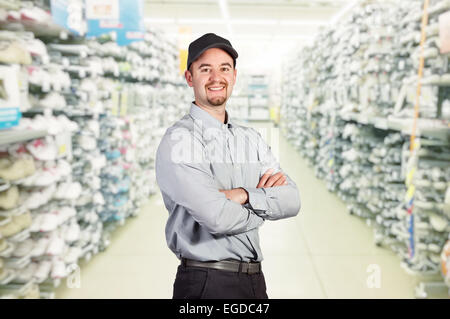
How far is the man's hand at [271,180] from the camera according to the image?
1.63m

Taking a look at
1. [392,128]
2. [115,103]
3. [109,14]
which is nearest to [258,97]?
[115,103]

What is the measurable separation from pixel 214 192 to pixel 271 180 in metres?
0.32

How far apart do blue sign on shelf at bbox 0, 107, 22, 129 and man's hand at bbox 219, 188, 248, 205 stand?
1.41 meters

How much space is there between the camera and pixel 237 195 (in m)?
1.50

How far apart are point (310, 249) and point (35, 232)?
2.61 m

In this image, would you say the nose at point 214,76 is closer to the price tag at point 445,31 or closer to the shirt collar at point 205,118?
the shirt collar at point 205,118

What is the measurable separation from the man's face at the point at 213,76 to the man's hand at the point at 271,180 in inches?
15.1

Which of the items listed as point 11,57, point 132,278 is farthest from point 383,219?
point 11,57

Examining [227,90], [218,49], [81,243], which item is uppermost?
[218,49]

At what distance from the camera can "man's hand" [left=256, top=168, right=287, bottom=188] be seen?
1.63m

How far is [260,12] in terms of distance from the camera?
493 inches

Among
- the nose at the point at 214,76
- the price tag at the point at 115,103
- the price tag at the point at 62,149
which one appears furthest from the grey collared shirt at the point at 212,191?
the price tag at the point at 115,103
